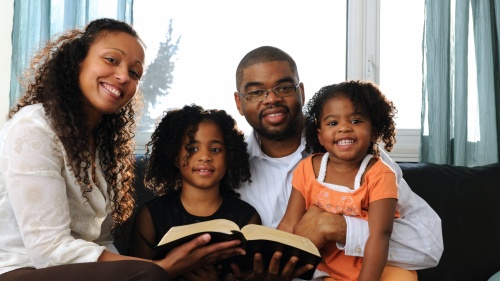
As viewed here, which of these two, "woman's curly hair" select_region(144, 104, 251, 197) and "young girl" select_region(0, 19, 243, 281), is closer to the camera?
"young girl" select_region(0, 19, 243, 281)

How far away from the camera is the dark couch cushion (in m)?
2.58

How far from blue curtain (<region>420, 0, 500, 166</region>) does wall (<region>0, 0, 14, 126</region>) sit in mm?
2262

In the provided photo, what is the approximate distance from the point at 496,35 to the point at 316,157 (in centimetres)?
158

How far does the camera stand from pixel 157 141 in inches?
97.9

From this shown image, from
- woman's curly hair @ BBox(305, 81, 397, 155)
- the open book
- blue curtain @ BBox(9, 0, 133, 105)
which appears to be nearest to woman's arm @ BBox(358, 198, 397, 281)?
the open book

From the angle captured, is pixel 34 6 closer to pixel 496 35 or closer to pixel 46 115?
pixel 46 115

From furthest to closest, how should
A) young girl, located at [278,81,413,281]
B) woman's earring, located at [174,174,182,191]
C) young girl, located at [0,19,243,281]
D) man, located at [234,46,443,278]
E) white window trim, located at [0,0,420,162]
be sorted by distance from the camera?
1. white window trim, located at [0,0,420,162]
2. woman's earring, located at [174,174,182,191]
3. man, located at [234,46,443,278]
4. young girl, located at [278,81,413,281]
5. young girl, located at [0,19,243,281]

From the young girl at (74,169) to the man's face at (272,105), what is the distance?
57 centimetres

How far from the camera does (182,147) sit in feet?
7.83

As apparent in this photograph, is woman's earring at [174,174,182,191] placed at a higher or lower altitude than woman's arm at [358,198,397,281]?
higher

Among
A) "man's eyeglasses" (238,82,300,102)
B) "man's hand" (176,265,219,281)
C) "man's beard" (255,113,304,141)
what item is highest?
"man's eyeglasses" (238,82,300,102)

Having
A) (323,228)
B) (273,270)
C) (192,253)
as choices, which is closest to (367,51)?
(323,228)

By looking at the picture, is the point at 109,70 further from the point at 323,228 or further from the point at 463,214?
the point at 463,214

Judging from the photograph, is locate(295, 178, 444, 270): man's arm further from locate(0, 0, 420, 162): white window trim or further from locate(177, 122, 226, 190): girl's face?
locate(0, 0, 420, 162): white window trim
